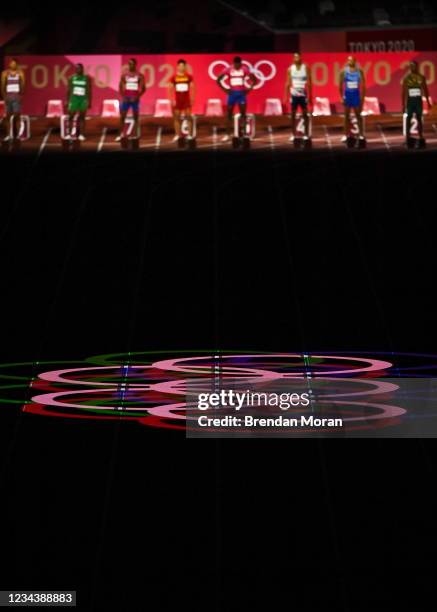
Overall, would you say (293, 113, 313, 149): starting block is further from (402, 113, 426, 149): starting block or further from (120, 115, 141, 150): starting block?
(120, 115, 141, 150): starting block

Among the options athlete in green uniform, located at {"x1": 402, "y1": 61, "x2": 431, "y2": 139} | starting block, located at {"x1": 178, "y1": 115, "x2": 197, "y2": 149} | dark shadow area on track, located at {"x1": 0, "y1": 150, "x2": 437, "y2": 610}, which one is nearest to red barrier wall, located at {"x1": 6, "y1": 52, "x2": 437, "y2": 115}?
starting block, located at {"x1": 178, "y1": 115, "x2": 197, "y2": 149}

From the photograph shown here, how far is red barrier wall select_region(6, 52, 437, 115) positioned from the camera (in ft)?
107

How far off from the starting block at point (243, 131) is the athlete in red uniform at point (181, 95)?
847 mm

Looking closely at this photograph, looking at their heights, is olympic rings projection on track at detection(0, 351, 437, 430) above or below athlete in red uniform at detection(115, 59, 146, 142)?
below

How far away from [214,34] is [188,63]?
4248mm

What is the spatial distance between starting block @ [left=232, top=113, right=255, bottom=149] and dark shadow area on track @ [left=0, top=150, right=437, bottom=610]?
82 cm

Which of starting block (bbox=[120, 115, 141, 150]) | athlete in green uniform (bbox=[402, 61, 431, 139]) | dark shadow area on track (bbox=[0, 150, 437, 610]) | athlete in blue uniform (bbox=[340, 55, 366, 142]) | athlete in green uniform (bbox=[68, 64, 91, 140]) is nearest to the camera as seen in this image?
dark shadow area on track (bbox=[0, 150, 437, 610])

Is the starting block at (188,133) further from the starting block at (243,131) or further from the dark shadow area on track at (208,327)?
the dark shadow area on track at (208,327)

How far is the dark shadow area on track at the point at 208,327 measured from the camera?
11.6 meters

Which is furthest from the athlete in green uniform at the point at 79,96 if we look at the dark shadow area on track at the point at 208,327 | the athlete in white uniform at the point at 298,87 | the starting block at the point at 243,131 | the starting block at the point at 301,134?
the starting block at the point at 301,134

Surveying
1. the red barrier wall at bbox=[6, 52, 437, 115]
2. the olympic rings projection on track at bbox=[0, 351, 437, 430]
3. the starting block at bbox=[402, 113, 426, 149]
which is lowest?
the olympic rings projection on track at bbox=[0, 351, 437, 430]

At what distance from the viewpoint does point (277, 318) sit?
18.0m

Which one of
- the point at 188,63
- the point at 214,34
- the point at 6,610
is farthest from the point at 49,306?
the point at 214,34

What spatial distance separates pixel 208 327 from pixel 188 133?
1131cm
